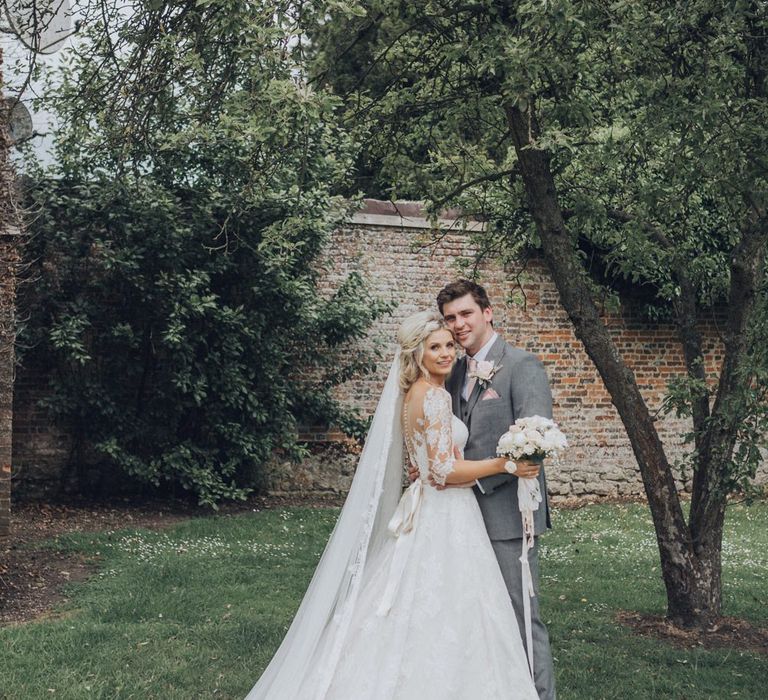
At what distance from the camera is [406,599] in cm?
448

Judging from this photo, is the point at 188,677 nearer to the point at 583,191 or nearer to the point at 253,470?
the point at 583,191

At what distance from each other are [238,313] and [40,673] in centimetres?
622

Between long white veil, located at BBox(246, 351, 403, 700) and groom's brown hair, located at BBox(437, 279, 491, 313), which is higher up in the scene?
groom's brown hair, located at BBox(437, 279, 491, 313)

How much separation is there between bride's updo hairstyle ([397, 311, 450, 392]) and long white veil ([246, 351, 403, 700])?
0.05 meters

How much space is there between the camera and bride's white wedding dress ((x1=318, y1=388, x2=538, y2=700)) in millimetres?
4332

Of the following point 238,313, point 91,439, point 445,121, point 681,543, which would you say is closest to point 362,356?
point 238,313

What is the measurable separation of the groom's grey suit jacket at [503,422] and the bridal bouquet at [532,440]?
31 cm

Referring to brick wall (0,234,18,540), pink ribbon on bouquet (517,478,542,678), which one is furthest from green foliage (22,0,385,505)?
pink ribbon on bouquet (517,478,542,678)

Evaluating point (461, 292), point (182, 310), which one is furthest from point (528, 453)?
point (182, 310)

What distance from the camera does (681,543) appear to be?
673 centimetres

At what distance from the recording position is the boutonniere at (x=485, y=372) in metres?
4.71

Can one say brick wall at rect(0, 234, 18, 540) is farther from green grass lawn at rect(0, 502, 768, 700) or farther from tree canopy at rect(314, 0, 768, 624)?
tree canopy at rect(314, 0, 768, 624)

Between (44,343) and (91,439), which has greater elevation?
(44,343)

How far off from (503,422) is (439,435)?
13.7 inches
